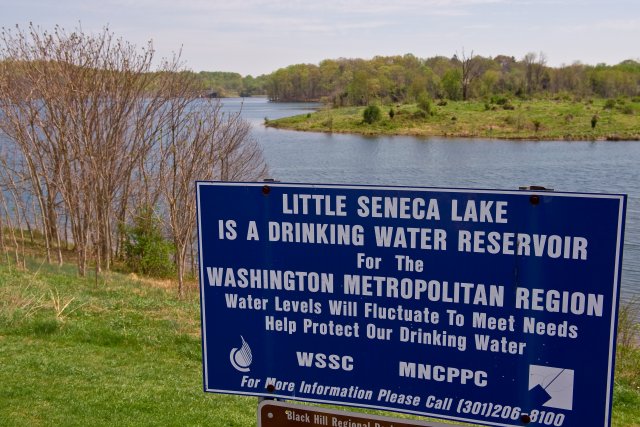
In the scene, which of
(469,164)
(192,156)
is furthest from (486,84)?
(192,156)

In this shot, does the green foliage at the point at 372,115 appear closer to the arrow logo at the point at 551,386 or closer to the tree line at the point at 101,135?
the tree line at the point at 101,135

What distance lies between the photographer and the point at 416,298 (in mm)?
2838

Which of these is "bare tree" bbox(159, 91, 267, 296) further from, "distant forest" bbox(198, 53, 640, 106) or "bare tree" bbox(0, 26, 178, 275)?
"distant forest" bbox(198, 53, 640, 106)

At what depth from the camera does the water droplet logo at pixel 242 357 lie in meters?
3.13

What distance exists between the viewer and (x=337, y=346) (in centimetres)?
299

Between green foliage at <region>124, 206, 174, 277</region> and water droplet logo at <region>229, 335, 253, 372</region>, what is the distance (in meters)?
19.7

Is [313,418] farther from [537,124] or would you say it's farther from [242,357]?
[537,124]

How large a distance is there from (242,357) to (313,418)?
1.44ft

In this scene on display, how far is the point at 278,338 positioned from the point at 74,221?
19.1m

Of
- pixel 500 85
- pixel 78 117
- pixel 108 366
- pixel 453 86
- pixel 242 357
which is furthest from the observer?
pixel 500 85

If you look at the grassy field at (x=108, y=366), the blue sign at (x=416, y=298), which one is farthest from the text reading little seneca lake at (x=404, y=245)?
the grassy field at (x=108, y=366)

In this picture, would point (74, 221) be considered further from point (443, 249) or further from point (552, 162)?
point (552, 162)

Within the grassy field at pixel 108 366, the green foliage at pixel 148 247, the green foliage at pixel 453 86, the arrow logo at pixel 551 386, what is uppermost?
the green foliage at pixel 453 86

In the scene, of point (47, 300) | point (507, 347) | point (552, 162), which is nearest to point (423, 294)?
point (507, 347)
